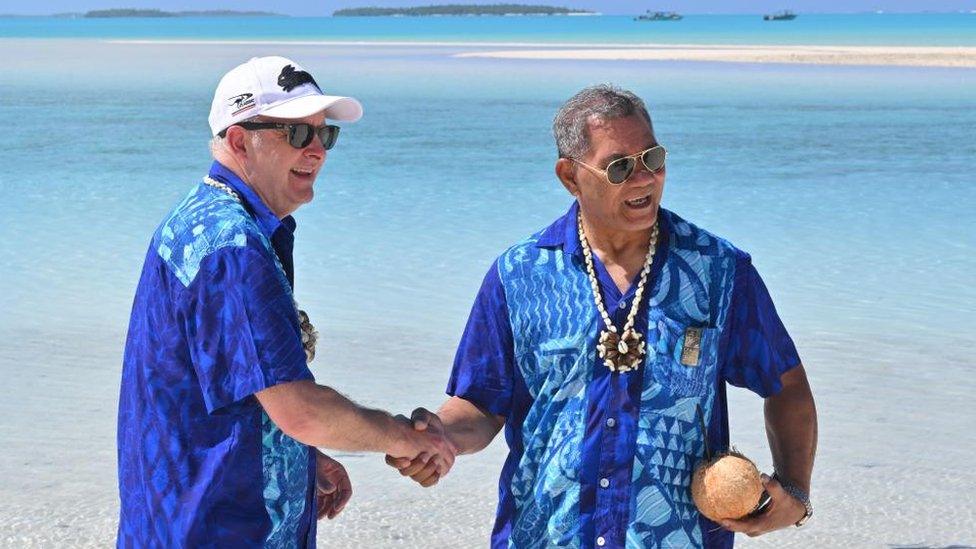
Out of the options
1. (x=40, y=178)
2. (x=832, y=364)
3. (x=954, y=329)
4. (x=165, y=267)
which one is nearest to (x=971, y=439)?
(x=832, y=364)

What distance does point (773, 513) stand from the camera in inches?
127

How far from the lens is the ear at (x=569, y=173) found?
10.9 feet

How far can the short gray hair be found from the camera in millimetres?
3248

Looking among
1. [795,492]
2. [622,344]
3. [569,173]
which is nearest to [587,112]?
[569,173]

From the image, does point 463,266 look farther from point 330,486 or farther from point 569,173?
point 569,173

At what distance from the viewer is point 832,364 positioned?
7.95 metres

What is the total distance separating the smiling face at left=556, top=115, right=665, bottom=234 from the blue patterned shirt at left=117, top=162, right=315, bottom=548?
0.73 m

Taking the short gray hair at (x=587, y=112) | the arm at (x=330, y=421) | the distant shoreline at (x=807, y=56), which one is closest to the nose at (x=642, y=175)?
the short gray hair at (x=587, y=112)

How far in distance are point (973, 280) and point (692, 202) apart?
427cm

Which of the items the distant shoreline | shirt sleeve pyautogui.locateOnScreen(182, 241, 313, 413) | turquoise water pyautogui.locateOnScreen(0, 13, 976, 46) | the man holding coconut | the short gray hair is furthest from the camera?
turquoise water pyautogui.locateOnScreen(0, 13, 976, 46)

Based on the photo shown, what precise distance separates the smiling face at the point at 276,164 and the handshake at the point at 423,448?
555mm

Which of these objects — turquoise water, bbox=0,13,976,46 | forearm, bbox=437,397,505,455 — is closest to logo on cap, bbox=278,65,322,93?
forearm, bbox=437,397,505,455

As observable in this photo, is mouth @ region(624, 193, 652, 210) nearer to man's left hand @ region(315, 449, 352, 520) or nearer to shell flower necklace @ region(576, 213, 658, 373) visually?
shell flower necklace @ region(576, 213, 658, 373)

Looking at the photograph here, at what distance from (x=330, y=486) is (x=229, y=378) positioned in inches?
30.2
